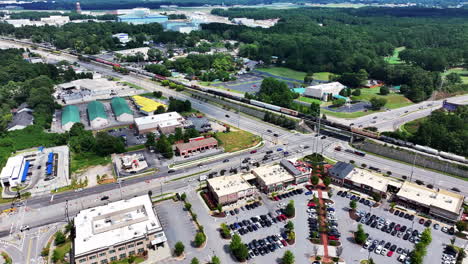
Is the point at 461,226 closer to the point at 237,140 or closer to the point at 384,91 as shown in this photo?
the point at 237,140

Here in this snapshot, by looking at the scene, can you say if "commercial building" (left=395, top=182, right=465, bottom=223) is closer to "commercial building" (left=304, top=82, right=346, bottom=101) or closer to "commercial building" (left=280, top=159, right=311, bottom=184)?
"commercial building" (left=280, top=159, right=311, bottom=184)

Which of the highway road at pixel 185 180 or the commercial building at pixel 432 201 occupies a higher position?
the commercial building at pixel 432 201

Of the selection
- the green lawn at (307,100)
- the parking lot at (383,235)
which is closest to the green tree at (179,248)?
the parking lot at (383,235)

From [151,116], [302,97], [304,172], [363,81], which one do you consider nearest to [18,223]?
[151,116]

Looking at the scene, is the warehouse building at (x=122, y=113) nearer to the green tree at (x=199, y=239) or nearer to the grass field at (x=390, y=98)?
the green tree at (x=199, y=239)

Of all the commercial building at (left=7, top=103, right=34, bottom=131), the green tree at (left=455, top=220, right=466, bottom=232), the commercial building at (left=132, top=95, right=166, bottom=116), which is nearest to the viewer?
the green tree at (left=455, top=220, right=466, bottom=232)

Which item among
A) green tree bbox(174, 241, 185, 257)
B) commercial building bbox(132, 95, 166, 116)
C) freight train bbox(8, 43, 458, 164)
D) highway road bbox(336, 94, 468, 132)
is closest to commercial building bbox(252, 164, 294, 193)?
green tree bbox(174, 241, 185, 257)
